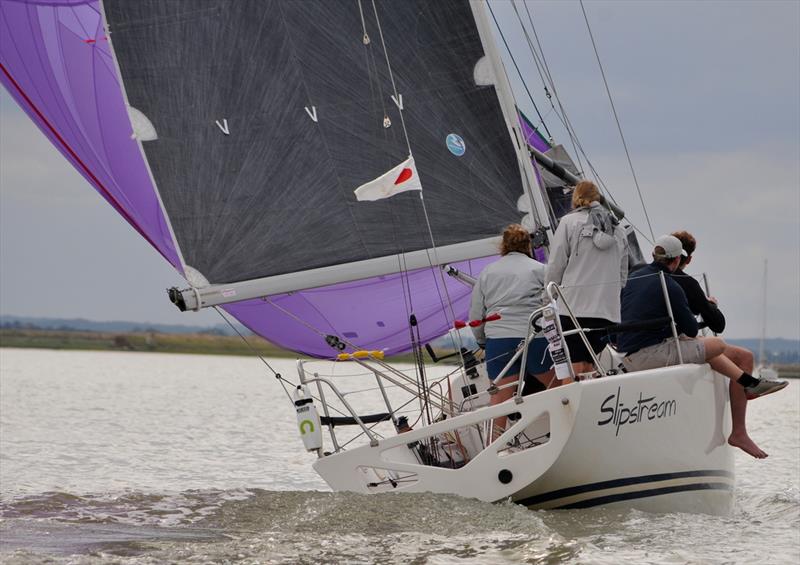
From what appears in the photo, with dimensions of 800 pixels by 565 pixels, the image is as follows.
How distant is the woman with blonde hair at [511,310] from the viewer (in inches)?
351

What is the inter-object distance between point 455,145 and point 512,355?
90.2 inches

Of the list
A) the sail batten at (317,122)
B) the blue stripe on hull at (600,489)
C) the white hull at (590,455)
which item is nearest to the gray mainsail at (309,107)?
the sail batten at (317,122)

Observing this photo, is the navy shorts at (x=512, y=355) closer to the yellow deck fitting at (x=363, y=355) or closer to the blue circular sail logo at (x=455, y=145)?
the yellow deck fitting at (x=363, y=355)

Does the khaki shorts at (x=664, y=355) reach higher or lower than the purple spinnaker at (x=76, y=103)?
lower

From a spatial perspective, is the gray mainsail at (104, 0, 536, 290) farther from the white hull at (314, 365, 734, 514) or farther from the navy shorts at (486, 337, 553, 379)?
the white hull at (314, 365, 734, 514)

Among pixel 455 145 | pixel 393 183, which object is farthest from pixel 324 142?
pixel 455 145

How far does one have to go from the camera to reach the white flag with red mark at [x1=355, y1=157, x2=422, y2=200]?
32.6 feet

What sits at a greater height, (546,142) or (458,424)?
(546,142)

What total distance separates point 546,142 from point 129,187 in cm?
476

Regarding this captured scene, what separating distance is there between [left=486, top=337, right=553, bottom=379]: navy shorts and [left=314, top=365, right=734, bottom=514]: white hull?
0.59m

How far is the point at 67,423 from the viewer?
20.8m

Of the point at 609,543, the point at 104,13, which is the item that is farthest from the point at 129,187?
the point at 609,543

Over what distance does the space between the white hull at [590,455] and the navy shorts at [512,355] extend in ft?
1.94

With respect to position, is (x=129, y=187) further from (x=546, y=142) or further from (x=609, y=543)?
(x=609, y=543)
